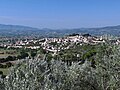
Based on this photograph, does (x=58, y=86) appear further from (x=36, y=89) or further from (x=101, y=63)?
(x=101, y=63)

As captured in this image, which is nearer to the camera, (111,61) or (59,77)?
(59,77)

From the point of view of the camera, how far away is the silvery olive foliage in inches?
287

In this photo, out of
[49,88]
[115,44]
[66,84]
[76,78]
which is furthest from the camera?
[115,44]

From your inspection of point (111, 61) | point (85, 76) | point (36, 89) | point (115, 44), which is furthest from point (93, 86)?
point (36, 89)

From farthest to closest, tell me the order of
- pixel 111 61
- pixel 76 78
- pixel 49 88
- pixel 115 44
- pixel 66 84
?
pixel 115 44, pixel 111 61, pixel 76 78, pixel 66 84, pixel 49 88

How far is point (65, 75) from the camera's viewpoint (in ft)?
29.0

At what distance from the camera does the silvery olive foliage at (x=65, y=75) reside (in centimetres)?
729

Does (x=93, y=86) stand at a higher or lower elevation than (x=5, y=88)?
lower

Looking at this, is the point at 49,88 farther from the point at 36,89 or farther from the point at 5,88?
the point at 5,88

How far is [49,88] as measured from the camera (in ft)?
23.0

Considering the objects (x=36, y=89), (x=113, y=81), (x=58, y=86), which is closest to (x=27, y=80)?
(x=36, y=89)

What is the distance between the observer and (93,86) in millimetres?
9500

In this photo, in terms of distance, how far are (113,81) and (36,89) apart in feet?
8.87

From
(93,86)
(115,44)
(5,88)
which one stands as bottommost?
(93,86)
